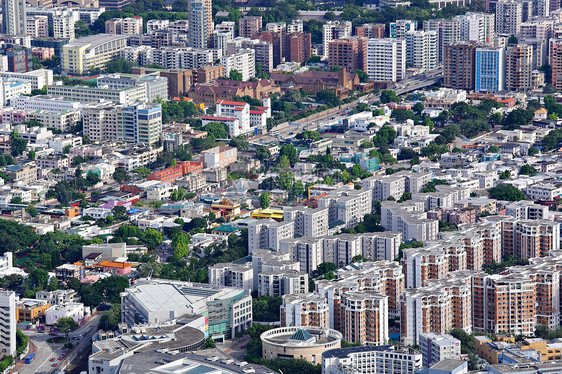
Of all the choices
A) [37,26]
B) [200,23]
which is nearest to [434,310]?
[200,23]

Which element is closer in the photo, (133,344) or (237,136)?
(133,344)

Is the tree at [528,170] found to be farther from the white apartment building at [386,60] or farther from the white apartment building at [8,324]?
the white apartment building at [8,324]

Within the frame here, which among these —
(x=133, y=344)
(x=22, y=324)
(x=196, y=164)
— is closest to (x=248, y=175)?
(x=196, y=164)

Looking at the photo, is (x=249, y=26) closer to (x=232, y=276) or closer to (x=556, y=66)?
(x=556, y=66)

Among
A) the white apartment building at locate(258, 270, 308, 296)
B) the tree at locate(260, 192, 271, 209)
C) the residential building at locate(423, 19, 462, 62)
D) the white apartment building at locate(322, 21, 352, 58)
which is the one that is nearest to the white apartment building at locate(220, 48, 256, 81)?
the white apartment building at locate(322, 21, 352, 58)

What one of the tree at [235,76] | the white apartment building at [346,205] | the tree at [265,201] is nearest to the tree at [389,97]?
the tree at [235,76]

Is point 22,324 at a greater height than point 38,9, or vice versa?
point 38,9

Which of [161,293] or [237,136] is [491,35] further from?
[161,293]
